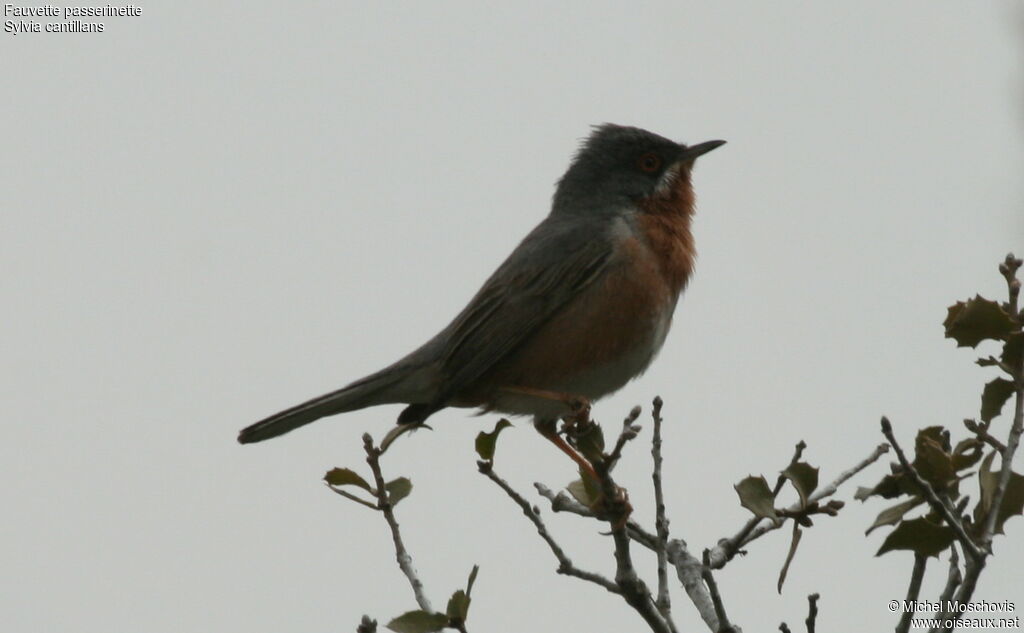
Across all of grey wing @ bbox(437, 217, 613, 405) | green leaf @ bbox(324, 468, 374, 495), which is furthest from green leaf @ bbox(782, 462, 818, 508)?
grey wing @ bbox(437, 217, 613, 405)

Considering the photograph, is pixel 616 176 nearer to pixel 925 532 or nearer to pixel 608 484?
pixel 608 484

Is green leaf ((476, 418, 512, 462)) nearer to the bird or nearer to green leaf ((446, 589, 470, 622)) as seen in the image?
green leaf ((446, 589, 470, 622))

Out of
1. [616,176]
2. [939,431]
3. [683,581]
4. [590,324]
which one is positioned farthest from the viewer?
[616,176]

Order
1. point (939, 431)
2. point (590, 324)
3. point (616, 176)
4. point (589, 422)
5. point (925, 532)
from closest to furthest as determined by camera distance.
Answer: point (925, 532) < point (939, 431) < point (589, 422) < point (590, 324) < point (616, 176)

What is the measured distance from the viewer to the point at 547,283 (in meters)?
7.08

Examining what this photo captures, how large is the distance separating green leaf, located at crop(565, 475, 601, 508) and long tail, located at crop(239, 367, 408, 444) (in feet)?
8.54

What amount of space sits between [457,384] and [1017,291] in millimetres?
3575

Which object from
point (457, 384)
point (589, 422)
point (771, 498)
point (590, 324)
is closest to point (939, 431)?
point (771, 498)

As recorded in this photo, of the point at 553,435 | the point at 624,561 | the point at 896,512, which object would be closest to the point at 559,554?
the point at 624,561

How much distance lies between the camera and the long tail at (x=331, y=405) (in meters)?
7.01

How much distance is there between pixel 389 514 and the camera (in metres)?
4.63

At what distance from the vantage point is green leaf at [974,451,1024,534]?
3.91 metres

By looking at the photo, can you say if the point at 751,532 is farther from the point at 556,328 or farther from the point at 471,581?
the point at 556,328

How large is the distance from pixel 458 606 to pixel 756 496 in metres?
1.16
